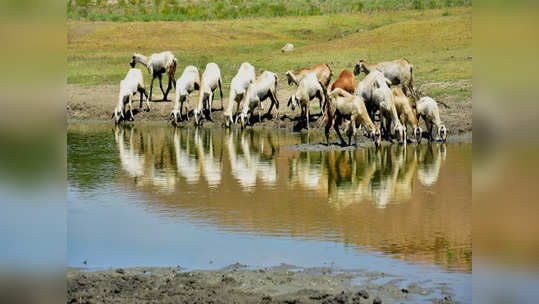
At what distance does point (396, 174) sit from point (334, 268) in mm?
7111

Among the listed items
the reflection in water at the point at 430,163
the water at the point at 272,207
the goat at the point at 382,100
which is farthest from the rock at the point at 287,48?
the reflection in water at the point at 430,163

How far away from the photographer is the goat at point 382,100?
61.1 feet

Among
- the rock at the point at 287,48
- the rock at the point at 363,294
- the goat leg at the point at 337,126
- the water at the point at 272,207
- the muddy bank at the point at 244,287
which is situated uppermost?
the rock at the point at 287,48

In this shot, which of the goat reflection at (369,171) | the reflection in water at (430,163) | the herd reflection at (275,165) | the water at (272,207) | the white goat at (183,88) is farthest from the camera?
the white goat at (183,88)

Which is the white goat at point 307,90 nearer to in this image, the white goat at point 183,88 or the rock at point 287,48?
the white goat at point 183,88

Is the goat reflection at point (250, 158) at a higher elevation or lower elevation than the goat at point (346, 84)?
lower

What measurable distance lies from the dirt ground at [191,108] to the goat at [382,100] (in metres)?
1.97

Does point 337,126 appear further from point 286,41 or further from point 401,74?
point 286,41

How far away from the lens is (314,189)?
13.7m

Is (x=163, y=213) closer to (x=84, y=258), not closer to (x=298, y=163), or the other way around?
(x=84, y=258)

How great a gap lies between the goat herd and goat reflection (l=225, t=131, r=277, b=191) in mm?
1450
